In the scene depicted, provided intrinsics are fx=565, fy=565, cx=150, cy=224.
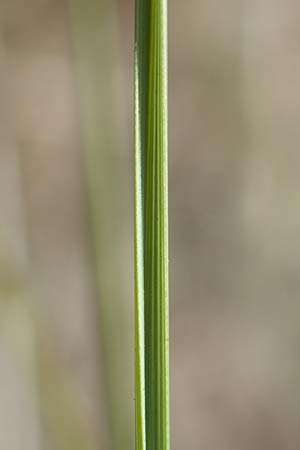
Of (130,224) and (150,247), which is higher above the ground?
(150,247)

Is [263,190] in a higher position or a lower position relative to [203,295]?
higher

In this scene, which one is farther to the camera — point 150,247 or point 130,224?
point 130,224

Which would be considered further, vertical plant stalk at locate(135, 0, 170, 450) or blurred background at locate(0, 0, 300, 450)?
blurred background at locate(0, 0, 300, 450)

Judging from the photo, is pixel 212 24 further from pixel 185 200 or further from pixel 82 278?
pixel 82 278

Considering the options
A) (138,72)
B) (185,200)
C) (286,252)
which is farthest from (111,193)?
(138,72)
